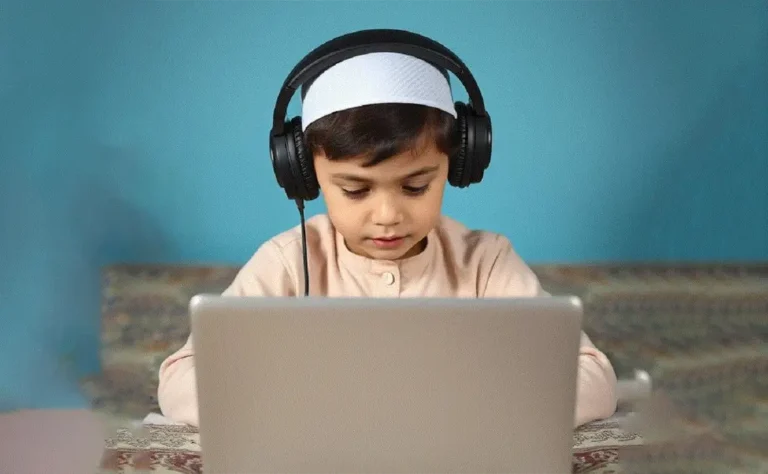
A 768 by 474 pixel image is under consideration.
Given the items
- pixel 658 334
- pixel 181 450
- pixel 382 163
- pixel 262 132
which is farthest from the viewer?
pixel 658 334

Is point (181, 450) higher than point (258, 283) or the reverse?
the reverse

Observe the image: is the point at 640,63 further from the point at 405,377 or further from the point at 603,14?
the point at 405,377

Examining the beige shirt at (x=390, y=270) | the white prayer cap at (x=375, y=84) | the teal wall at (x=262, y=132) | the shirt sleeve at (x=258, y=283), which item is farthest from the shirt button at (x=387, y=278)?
the teal wall at (x=262, y=132)

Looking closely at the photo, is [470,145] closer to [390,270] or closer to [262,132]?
[390,270]

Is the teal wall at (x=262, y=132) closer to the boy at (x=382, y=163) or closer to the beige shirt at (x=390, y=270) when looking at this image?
the beige shirt at (x=390, y=270)

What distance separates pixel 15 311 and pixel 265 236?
0.50m

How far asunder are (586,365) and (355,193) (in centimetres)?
36

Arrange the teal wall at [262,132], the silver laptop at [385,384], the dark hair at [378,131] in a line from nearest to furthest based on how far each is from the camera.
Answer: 1. the silver laptop at [385,384]
2. the dark hair at [378,131]
3. the teal wall at [262,132]

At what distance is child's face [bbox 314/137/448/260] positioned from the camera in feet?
3.12

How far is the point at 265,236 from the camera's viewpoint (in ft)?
4.79

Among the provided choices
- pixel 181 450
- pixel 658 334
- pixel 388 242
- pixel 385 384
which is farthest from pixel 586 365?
pixel 658 334

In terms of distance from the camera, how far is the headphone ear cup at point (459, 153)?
997 mm

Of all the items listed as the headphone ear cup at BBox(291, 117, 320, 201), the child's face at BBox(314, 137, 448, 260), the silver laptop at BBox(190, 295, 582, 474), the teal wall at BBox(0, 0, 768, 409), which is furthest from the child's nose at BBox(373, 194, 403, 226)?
the teal wall at BBox(0, 0, 768, 409)

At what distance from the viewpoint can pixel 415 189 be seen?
98 centimetres
